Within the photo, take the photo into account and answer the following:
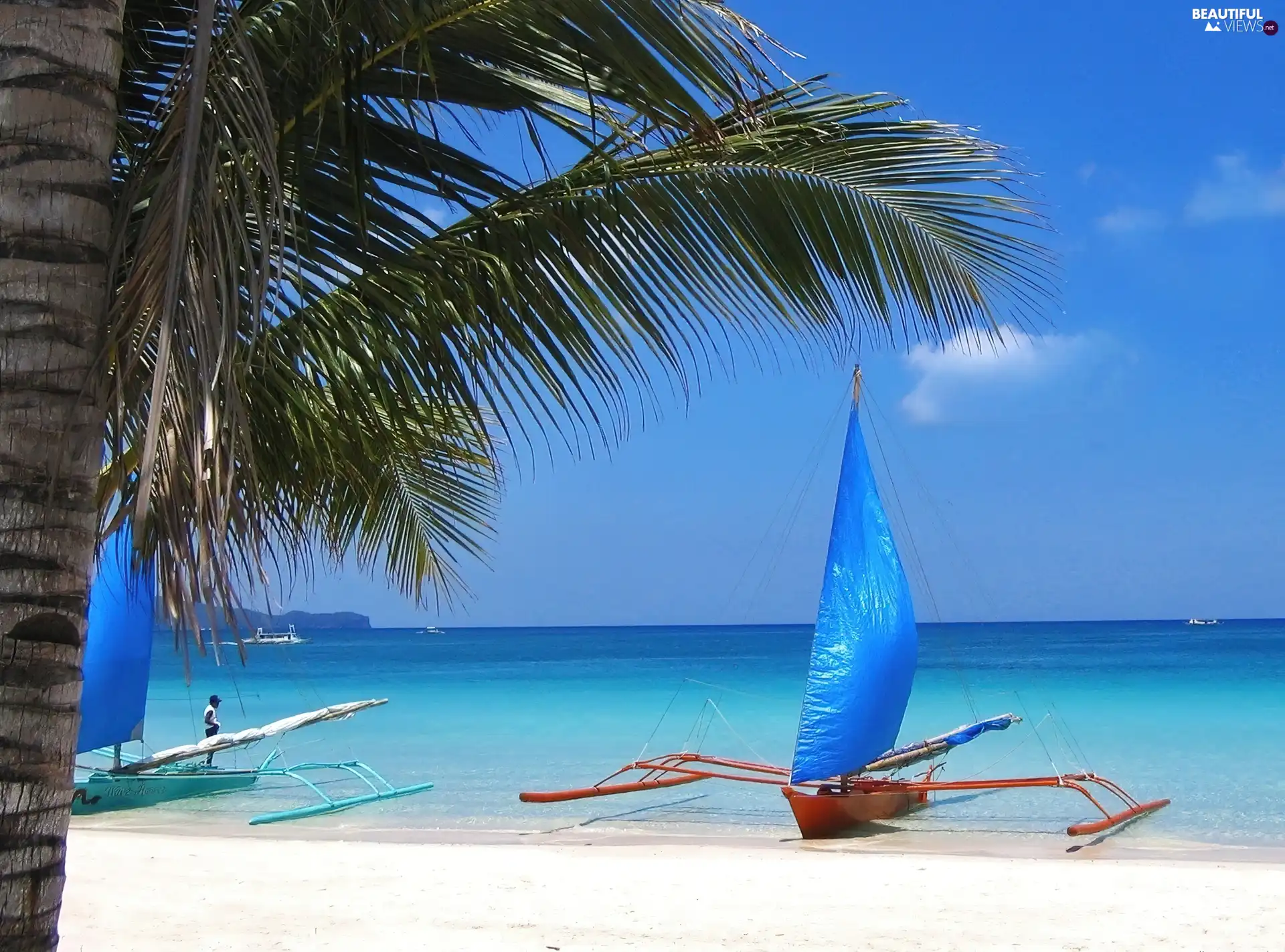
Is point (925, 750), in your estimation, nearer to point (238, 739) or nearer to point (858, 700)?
Result: point (858, 700)

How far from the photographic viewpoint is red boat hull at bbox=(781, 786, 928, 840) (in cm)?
1188

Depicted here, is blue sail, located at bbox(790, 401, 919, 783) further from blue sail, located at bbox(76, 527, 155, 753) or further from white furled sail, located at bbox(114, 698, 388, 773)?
blue sail, located at bbox(76, 527, 155, 753)

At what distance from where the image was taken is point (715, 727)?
30734 mm

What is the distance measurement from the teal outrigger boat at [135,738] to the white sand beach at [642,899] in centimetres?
198

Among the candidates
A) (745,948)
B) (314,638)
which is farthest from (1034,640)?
(745,948)

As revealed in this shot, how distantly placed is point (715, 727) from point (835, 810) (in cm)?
Answer: 1894

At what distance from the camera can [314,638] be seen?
417ft

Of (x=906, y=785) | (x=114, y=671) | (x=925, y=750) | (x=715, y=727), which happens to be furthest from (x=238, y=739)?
(x=715, y=727)

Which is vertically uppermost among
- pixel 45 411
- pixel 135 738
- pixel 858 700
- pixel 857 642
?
pixel 45 411

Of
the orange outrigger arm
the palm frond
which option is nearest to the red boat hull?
the orange outrigger arm

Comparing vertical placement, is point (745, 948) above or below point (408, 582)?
below

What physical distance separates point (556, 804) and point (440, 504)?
34.0 feet

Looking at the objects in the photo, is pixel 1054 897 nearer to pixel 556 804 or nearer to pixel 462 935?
pixel 462 935

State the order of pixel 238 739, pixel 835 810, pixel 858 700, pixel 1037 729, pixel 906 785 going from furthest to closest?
pixel 1037 729 → pixel 238 739 → pixel 906 785 → pixel 835 810 → pixel 858 700
